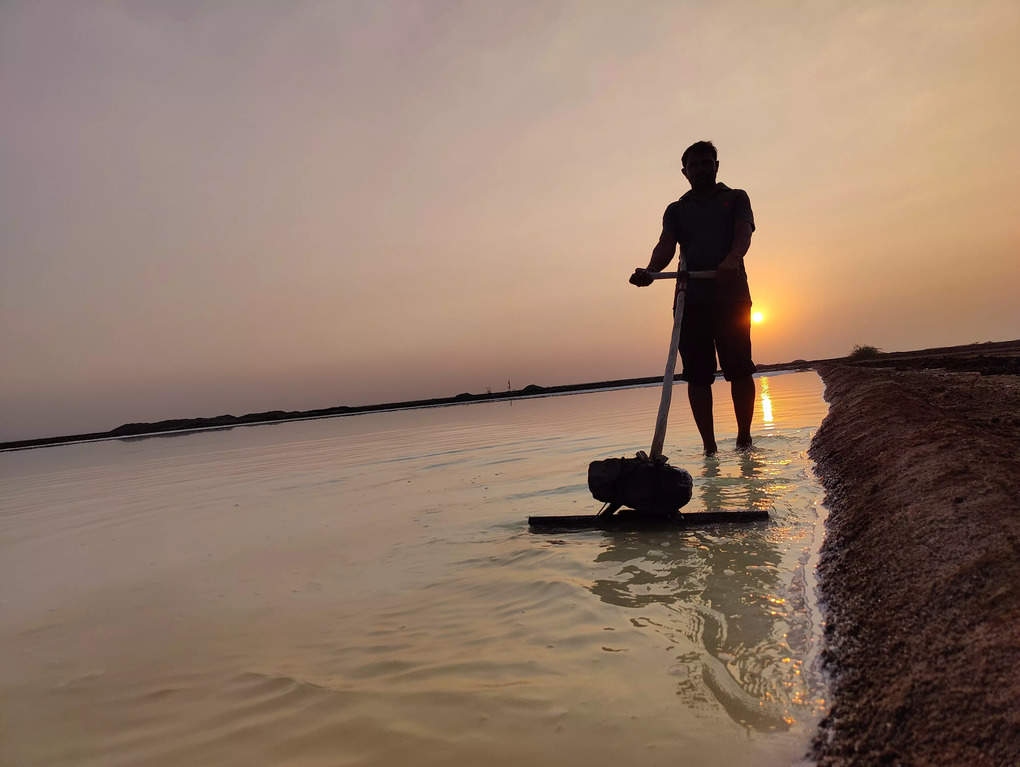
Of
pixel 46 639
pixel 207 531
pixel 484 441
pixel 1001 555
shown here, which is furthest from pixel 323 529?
pixel 484 441

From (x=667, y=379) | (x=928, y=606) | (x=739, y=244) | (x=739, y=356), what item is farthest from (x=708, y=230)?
(x=928, y=606)

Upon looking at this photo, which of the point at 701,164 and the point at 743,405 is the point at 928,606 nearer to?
the point at 743,405

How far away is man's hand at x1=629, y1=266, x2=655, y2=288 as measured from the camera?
518 centimetres

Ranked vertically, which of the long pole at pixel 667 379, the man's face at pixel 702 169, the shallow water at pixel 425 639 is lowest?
the shallow water at pixel 425 639

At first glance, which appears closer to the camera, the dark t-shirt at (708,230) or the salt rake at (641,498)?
the salt rake at (641,498)

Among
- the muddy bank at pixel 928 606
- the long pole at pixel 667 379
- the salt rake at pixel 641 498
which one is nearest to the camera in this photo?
the muddy bank at pixel 928 606

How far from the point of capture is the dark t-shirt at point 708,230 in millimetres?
6074

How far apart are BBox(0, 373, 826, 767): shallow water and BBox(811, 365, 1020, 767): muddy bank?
123mm

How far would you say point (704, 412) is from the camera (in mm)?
6191

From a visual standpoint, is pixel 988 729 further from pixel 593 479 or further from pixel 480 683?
pixel 593 479

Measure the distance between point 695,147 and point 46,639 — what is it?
20.3 ft

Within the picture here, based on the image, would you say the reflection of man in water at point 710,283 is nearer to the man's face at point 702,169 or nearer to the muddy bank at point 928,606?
the man's face at point 702,169

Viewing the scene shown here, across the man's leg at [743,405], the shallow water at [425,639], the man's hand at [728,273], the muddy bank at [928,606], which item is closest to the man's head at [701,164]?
the man's hand at [728,273]

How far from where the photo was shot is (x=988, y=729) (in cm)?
106
